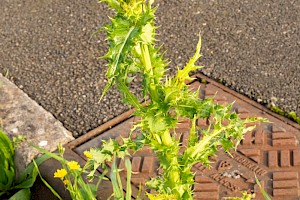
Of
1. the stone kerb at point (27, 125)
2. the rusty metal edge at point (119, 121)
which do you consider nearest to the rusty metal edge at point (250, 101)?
the rusty metal edge at point (119, 121)

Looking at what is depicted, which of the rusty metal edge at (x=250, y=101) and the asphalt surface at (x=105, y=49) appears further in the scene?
the asphalt surface at (x=105, y=49)

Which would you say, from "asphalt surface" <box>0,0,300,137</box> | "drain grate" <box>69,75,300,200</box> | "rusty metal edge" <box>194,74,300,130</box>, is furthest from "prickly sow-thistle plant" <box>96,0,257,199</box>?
"asphalt surface" <box>0,0,300,137</box>

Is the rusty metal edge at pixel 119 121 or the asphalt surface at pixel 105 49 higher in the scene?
the asphalt surface at pixel 105 49

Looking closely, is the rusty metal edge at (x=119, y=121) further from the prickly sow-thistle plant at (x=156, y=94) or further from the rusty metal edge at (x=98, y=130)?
the prickly sow-thistle plant at (x=156, y=94)

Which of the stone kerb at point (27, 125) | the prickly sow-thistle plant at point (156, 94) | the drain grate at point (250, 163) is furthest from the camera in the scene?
the stone kerb at point (27, 125)

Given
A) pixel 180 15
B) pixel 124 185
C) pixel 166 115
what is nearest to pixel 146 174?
pixel 124 185

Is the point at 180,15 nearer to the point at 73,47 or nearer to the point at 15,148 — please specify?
the point at 73,47

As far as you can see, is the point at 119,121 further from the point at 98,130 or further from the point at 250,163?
Result: the point at 250,163

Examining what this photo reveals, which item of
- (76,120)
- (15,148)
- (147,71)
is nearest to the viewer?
(147,71)

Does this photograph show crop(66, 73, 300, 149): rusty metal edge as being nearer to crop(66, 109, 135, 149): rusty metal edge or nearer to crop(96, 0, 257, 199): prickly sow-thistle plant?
crop(66, 109, 135, 149): rusty metal edge
